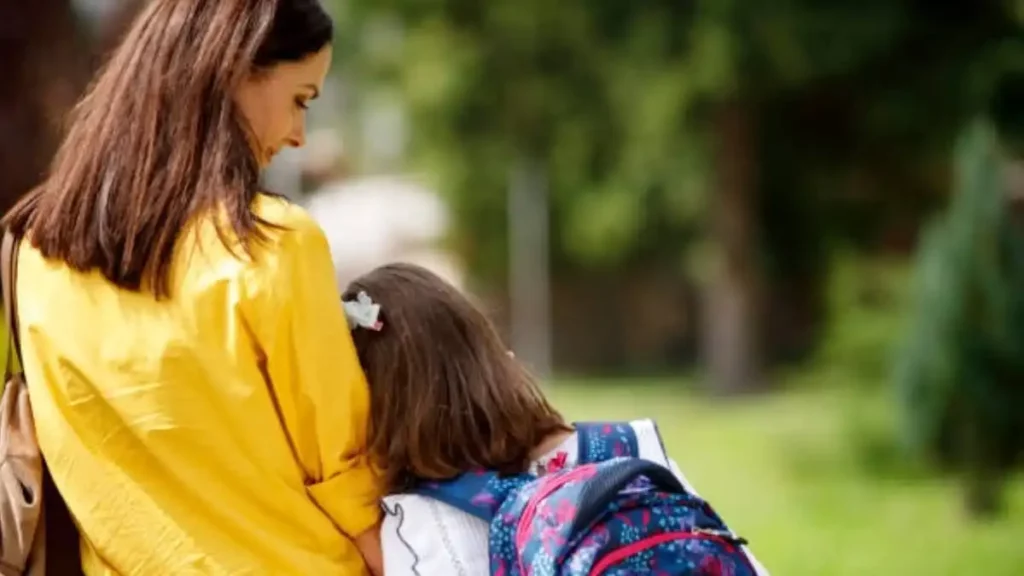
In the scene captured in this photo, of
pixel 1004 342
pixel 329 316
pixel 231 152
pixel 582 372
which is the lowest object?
pixel 582 372

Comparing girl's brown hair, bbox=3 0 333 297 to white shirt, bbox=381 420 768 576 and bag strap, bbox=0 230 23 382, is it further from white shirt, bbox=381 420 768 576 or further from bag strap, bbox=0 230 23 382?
white shirt, bbox=381 420 768 576

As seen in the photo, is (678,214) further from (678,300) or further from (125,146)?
(125,146)

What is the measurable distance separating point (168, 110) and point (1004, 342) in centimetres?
536

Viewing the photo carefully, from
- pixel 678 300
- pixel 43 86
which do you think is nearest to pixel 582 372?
pixel 678 300

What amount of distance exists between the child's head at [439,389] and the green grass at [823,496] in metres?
3.39

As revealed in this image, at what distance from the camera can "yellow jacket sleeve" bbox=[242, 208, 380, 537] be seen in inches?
68.0

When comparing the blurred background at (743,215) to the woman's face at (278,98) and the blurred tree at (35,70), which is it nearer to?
the blurred tree at (35,70)

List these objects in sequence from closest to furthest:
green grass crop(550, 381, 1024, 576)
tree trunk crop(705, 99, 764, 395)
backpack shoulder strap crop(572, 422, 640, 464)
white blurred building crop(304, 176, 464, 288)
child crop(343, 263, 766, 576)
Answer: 1. child crop(343, 263, 766, 576)
2. backpack shoulder strap crop(572, 422, 640, 464)
3. green grass crop(550, 381, 1024, 576)
4. tree trunk crop(705, 99, 764, 395)
5. white blurred building crop(304, 176, 464, 288)

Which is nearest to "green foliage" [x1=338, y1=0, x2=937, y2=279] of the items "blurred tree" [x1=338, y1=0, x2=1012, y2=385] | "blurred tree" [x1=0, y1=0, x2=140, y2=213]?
"blurred tree" [x1=338, y1=0, x2=1012, y2=385]

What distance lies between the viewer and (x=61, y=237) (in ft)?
5.93

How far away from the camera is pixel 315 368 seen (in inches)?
69.2

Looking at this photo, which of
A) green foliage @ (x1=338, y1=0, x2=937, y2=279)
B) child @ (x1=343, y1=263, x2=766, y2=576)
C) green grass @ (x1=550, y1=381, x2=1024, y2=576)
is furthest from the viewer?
green foliage @ (x1=338, y1=0, x2=937, y2=279)

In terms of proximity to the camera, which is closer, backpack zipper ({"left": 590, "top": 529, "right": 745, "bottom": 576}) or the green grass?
backpack zipper ({"left": 590, "top": 529, "right": 745, "bottom": 576})

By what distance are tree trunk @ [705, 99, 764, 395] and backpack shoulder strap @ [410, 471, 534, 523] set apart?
996 centimetres
